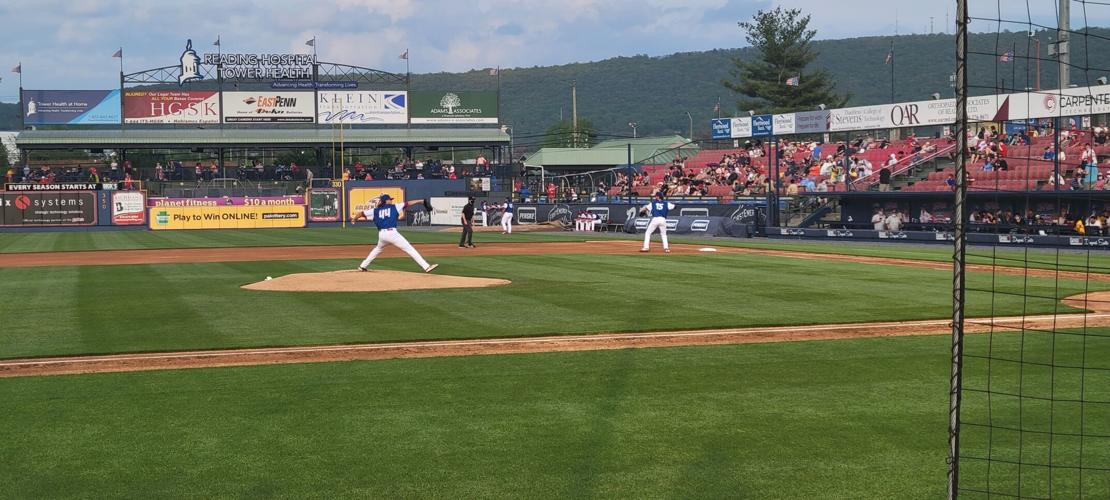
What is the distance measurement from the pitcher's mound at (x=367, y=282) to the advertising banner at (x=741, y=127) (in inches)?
1200

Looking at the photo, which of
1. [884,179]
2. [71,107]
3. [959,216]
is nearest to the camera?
[959,216]

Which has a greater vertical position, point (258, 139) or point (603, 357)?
point (258, 139)

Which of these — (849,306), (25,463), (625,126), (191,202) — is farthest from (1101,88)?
(625,126)

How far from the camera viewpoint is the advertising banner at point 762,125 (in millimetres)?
46625

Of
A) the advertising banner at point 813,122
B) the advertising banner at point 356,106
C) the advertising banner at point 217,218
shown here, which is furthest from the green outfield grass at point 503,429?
the advertising banner at point 356,106

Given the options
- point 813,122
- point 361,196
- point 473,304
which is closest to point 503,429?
point 473,304

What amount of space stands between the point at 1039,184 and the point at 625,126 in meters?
161

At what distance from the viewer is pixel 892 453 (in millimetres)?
6902

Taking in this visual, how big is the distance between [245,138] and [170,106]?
6.35 metres

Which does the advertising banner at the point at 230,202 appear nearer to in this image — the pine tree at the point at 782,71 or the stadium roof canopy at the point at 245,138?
the stadium roof canopy at the point at 245,138

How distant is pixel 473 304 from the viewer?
16.1 metres

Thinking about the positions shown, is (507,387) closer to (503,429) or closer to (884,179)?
(503,429)

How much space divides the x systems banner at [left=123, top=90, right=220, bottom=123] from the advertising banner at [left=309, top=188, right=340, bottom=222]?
16183 millimetres

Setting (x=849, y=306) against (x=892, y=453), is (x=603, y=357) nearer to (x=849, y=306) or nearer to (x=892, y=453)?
(x=892, y=453)
